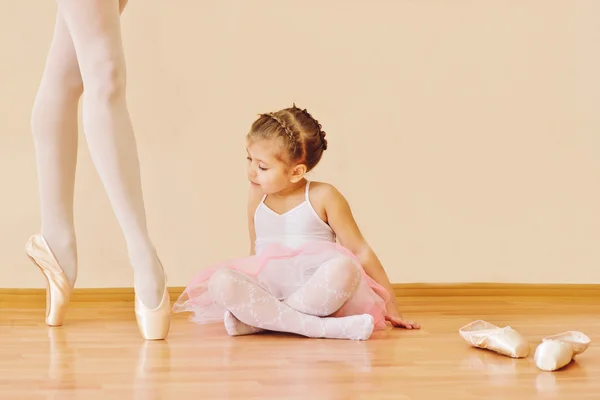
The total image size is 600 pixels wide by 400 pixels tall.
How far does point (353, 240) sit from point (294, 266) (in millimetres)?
154

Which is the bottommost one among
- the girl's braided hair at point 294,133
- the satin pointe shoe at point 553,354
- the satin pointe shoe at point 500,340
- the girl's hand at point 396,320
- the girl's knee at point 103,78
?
the girl's hand at point 396,320

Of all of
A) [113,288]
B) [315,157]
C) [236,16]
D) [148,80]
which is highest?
[236,16]

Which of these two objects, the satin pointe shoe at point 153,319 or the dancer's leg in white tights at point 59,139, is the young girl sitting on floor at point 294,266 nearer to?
the satin pointe shoe at point 153,319

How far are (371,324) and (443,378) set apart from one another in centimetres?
38

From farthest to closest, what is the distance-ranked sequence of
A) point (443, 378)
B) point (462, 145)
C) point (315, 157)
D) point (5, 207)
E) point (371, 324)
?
point (462, 145), point (5, 207), point (315, 157), point (371, 324), point (443, 378)

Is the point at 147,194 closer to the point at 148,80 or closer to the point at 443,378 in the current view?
the point at 148,80

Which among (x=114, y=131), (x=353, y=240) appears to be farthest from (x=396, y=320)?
(x=114, y=131)

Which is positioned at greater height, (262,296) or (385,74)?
(385,74)

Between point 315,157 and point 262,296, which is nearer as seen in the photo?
point 262,296

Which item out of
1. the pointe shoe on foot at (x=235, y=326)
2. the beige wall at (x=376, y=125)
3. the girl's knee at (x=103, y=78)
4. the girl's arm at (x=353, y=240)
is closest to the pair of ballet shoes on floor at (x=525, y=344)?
the girl's arm at (x=353, y=240)

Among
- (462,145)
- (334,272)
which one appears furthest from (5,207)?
(462,145)

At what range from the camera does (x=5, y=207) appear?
7.90 ft

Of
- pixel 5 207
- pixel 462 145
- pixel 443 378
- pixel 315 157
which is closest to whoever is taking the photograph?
pixel 443 378

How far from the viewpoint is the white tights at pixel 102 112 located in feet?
5.43
